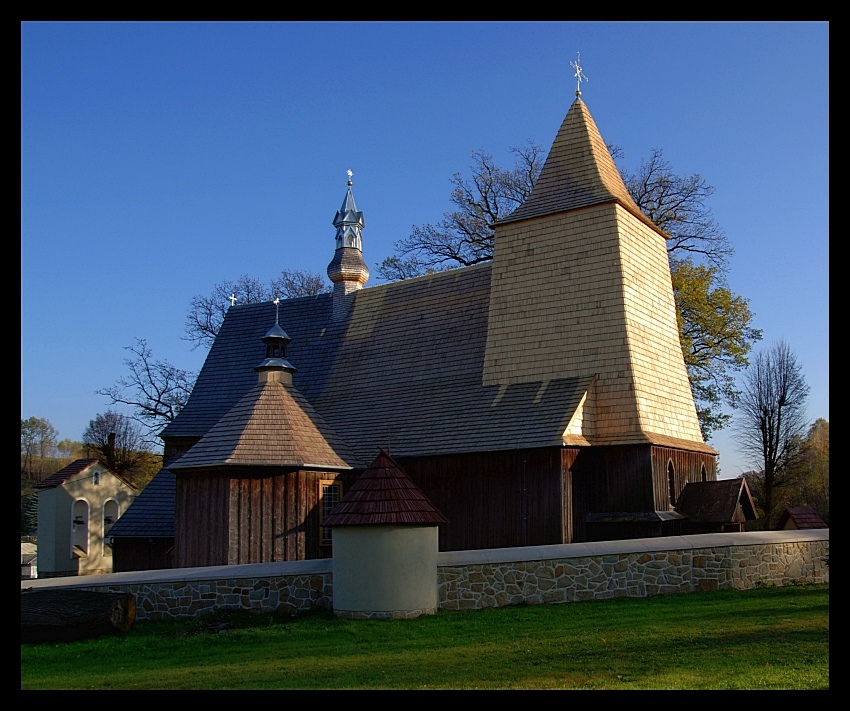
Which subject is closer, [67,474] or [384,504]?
[384,504]

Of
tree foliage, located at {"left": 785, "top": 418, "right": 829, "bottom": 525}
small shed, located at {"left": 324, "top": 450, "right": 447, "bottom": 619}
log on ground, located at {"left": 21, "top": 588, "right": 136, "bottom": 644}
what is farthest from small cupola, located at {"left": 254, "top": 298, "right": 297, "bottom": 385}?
tree foliage, located at {"left": 785, "top": 418, "right": 829, "bottom": 525}

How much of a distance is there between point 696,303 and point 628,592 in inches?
651

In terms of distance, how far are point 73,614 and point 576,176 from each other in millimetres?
15755

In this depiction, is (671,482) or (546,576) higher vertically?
(671,482)

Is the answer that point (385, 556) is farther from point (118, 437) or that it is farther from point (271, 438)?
point (118, 437)

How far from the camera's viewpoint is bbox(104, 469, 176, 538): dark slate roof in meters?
25.9

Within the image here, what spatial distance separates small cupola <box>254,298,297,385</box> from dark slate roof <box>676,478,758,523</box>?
10.9 metres

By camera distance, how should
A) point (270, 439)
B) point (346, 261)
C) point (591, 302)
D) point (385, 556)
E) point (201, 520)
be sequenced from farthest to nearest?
point (346, 261) → point (591, 302) → point (270, 439) → point (201, 520) → point (385, 556)

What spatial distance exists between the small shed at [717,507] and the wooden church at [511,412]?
1.65 ft

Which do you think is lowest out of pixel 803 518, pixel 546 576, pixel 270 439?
pixel 546 576

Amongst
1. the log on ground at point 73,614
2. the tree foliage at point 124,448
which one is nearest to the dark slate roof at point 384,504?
the log on ground at point 73,614

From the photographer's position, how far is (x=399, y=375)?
25.9 metres

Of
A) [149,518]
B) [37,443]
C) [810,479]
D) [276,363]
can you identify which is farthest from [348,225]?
[37,443]
